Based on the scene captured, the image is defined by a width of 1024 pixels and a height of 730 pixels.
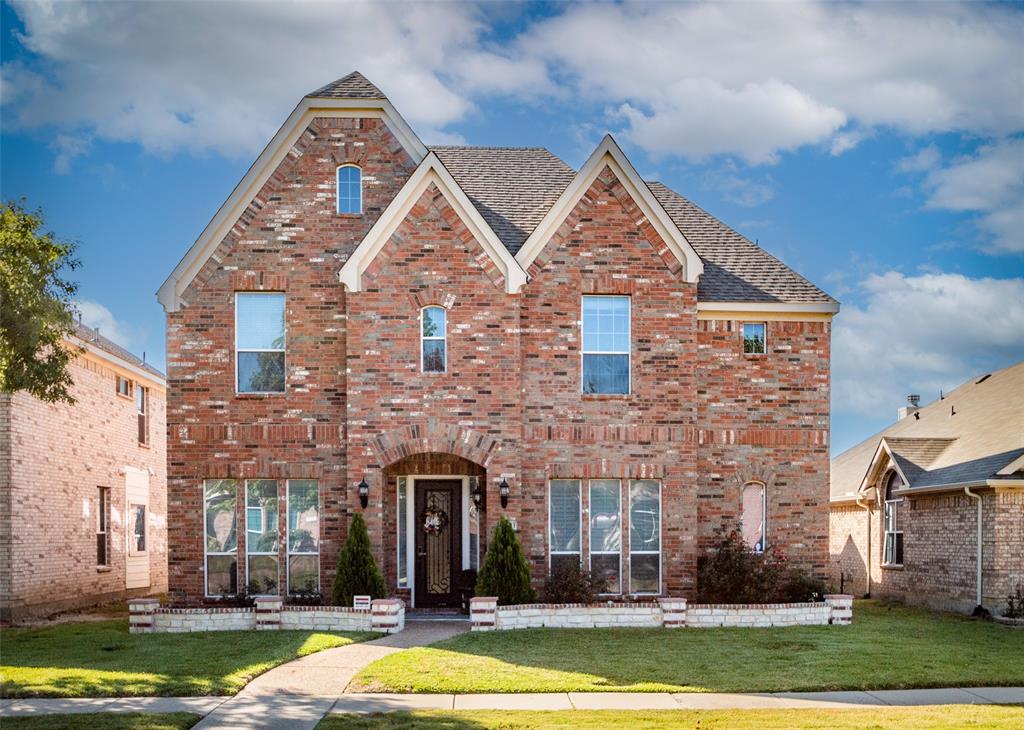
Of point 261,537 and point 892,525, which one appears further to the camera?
point 892,525

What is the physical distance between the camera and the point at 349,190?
68.4ft

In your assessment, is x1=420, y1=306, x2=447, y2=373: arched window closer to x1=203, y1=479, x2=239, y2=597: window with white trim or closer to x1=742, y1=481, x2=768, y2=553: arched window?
x1=203, y1=479, x2=239, y2=597: window with white trim

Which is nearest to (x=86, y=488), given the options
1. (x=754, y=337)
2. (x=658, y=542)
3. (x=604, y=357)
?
(x=604, y=357)

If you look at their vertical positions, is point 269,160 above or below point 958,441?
above

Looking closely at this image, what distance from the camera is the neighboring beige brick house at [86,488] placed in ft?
69.6

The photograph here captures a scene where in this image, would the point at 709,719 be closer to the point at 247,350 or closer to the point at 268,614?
the point at 268,614

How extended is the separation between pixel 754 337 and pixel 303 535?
10094 millimetres

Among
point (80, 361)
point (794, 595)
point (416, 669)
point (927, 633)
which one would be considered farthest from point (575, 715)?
point (80, 361)

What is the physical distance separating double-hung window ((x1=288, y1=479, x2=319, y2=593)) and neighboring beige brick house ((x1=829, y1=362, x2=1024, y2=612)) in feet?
42.2

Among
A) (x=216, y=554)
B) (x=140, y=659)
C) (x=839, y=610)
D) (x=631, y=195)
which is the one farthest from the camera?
(x=631, y=195)

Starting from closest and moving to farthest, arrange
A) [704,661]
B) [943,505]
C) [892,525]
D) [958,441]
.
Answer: [704,661]
[943,505]
[958,441]
[892,525]

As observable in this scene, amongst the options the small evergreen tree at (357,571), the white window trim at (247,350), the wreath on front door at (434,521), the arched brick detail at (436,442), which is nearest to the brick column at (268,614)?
the small evergreen tree at (357,571)

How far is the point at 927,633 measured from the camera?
17469mm

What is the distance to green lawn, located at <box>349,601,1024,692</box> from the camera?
12734 mm
